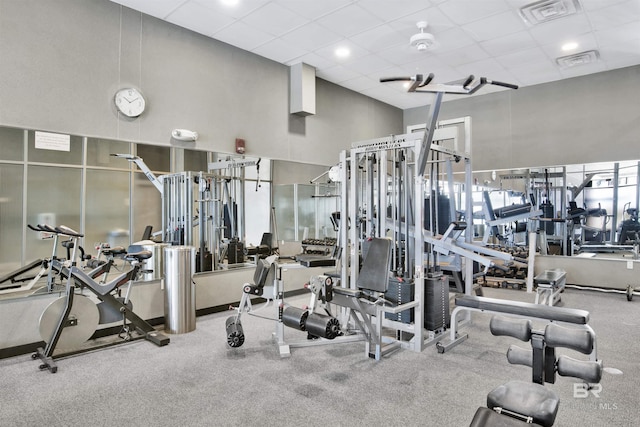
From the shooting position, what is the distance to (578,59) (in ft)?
18.1

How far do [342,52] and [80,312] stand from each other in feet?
14.4

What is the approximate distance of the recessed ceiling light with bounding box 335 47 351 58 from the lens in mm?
5250

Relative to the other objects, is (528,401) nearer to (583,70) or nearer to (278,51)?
(278,51)

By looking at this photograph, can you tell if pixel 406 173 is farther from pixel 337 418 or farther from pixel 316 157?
pixel 316 157

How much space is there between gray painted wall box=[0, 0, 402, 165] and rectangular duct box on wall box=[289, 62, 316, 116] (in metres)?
0.10

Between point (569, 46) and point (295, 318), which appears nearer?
point (295, 318)

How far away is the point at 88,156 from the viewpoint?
3850 mm

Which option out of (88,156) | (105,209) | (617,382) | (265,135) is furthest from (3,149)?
(617,382)

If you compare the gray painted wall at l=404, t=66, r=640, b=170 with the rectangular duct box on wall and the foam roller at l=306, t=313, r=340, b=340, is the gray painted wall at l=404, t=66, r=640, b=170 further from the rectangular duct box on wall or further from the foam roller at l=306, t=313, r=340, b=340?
the foam roller at l=306, t=313, r=340, b=340

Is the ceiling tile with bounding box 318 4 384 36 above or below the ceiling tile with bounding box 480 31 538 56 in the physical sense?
below

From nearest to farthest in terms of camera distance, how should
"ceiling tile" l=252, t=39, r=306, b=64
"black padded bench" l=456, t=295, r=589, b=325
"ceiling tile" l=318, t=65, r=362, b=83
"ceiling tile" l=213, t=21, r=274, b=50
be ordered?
"black padded bench" l=456, t=295, r=589, b=325, "ceiling tile" l=213, t=21, r=274, b=50, "ceiling tile" l=252, t=39, r=306, b=64, "ceiling tile" l=318, t=65, r=362, b=83

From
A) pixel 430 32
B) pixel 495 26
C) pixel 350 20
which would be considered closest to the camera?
pixel 350 20

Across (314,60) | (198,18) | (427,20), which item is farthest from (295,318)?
(314,60)

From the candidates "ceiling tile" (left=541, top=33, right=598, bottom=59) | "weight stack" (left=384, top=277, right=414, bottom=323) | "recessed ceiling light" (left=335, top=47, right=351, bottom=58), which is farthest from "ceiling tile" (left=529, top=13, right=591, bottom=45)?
"weight stack" (left=384, top=277, right=414, bottom=323)
